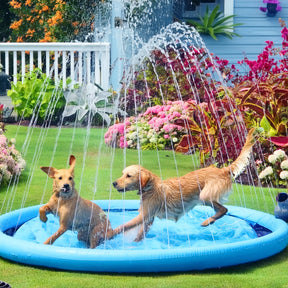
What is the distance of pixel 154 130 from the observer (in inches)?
406

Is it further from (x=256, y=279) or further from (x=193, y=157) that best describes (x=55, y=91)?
(x=256, y=279)

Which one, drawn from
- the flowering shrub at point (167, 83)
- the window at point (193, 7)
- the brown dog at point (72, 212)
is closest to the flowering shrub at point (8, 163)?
the brown dog at point (72, 212)

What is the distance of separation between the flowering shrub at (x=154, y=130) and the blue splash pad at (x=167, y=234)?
416 cm

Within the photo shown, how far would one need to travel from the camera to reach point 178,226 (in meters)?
5.54

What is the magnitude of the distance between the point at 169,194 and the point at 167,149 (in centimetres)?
534

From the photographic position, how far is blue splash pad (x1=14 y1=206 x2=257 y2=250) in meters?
4.93

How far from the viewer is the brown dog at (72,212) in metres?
4.75

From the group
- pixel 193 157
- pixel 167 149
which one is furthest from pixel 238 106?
pixel 167 149

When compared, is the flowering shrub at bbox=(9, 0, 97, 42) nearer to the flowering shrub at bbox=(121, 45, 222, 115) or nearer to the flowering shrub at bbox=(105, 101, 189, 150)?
the flowering shrub at bbox=(121, 45, 222, 115)

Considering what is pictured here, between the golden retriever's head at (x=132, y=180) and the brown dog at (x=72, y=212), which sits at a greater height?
the golden retriever's head at (x=132, y=180)

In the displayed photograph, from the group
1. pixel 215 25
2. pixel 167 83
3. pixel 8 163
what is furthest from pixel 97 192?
pixel 215 25

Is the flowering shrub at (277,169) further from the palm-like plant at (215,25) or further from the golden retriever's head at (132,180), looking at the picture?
the palm-like plant at (215,25)

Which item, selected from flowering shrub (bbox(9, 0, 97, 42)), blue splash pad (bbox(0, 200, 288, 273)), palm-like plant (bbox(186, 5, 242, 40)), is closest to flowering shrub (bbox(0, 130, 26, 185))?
blue splash pad (bbox(0, 200, 288, 273))

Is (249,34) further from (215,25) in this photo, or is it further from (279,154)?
(279,154)
